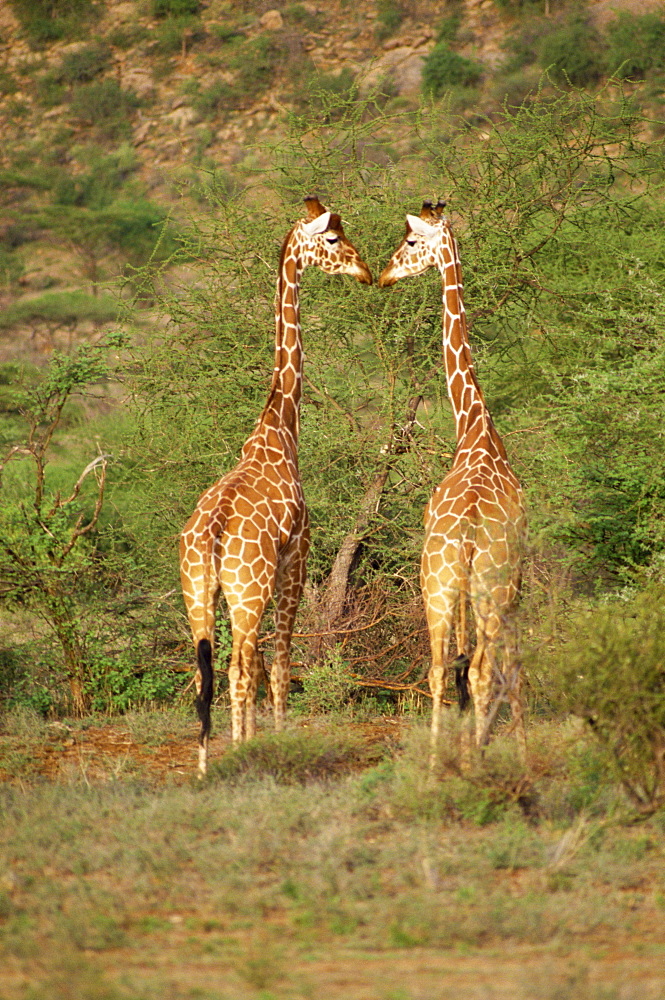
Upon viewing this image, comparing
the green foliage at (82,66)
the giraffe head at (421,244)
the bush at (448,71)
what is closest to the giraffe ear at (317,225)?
the giraffe head at (421,244)

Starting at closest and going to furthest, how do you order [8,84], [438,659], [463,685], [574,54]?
[438,659] → [463,685] → [574,54] → [8,84]

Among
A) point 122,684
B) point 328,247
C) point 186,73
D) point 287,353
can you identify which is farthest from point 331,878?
point 186,73

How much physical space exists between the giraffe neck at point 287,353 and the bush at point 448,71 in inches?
1377

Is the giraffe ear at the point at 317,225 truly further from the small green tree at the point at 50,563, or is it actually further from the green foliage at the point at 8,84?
the green foliage at the point at 8,84

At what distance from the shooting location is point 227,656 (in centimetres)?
945

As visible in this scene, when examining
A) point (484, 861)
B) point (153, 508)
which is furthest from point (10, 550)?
point (484, 861)

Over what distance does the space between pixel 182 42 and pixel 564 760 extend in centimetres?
4604

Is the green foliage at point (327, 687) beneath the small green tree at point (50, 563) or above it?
beneath

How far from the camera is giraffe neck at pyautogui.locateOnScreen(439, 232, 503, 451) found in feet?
23.0

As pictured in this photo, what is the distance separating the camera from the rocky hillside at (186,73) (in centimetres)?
3809

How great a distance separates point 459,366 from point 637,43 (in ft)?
108

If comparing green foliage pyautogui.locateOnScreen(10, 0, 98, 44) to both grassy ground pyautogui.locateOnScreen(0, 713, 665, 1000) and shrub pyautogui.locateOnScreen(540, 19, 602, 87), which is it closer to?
shrub pyautogui.locateOnScreen(540, 19, 602, 87)

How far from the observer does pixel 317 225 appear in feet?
24.6

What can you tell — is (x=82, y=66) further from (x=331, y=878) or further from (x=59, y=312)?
(x=331, y=878)
